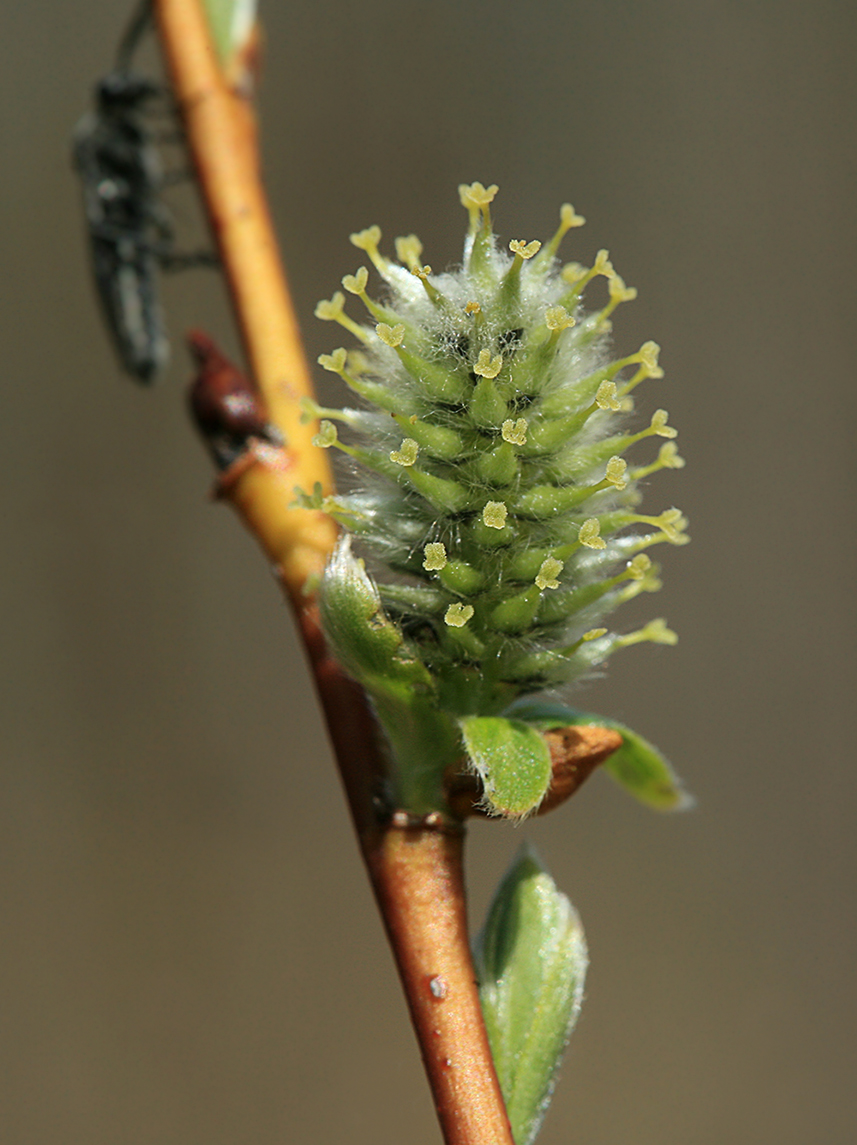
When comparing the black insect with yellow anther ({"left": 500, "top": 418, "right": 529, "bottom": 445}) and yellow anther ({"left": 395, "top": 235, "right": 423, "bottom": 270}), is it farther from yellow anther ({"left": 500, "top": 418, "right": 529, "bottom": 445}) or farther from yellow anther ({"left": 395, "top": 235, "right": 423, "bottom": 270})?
yellow anther ({"left": 500, "top": 418, "right": 529, "bottom": 445})

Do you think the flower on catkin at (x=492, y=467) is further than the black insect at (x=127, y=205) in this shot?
No

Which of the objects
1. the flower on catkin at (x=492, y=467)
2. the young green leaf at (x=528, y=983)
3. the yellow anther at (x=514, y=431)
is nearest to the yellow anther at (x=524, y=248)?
the flower on catkin at (x=492, y=467)

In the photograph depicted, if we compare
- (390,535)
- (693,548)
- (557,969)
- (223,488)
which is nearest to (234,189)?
(223,488)

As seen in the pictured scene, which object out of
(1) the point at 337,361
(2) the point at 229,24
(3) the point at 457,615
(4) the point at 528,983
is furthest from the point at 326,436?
Answer: (2) the point at 229,24

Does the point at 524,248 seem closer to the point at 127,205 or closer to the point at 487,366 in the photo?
the point at 487,366

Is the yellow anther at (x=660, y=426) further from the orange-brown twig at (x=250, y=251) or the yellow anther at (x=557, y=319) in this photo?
the orange-brown twig at (x=250, y=251)

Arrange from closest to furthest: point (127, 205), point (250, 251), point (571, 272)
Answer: point (571, 272) < point (250, 251) < point (127, 205)
